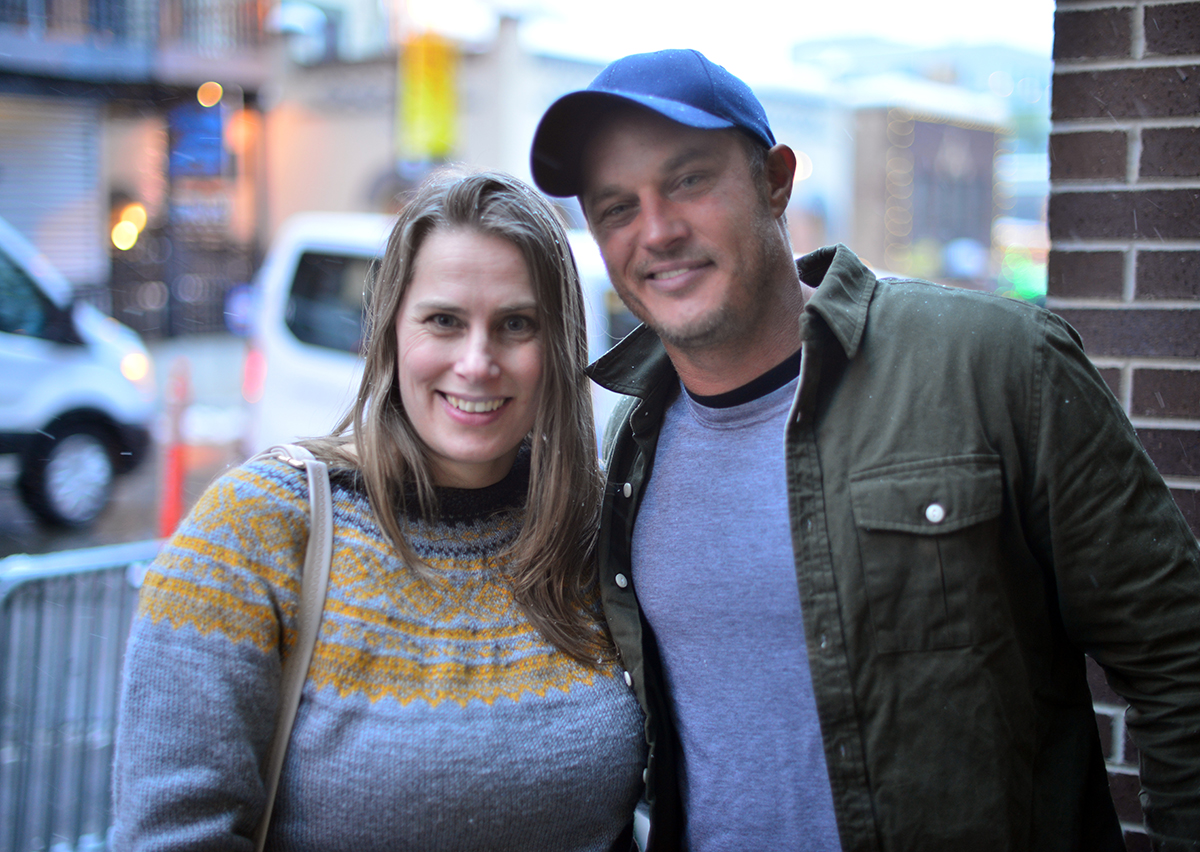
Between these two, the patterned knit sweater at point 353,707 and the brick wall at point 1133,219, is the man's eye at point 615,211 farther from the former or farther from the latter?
the brick wall at point 1133,219

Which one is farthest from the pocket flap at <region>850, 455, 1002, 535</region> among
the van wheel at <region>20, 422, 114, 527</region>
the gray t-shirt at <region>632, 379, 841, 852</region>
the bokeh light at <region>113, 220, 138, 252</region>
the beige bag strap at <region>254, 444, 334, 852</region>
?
the bokeh light at <region>113, 220, 138, 252</region>

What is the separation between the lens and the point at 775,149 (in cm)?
214

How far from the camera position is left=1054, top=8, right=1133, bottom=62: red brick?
2.30 m

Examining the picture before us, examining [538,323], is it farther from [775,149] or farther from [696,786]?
[696,786]

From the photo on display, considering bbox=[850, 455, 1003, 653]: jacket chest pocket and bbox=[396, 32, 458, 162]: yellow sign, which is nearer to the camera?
bbox=[850, 455, 1003, 653]: jacket chest pocket

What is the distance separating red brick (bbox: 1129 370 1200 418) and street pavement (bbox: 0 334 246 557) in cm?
338

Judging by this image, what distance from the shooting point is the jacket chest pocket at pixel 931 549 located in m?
1.73

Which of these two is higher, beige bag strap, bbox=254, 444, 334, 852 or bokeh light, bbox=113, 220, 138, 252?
bokeh light, bbox=113, 220, 138, 252

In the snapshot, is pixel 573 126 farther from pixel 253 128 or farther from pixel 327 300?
pixel 253 128

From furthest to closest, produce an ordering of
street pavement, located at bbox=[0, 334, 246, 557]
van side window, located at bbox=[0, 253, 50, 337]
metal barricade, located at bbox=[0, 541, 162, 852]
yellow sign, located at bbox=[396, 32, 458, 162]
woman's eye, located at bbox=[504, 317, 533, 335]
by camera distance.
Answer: yellow sign, located at bbox=[396, 32, 458, 162], street pavement, located at bbox=[0, 334, 246, 557], van side window, located at bbox=[0, 253, 50, 337], metal barricade, located at bbox=[0, 541, 162, 852], woman's eye, located at bbox=[504, 317, 533, 335]

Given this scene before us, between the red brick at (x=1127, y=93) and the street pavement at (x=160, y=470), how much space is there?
337cm

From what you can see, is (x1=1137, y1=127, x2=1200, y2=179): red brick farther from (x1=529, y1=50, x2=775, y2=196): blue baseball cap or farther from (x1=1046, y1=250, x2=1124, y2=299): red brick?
(x1=529, y1=50, x2=775, y2=196): blue baseball cap

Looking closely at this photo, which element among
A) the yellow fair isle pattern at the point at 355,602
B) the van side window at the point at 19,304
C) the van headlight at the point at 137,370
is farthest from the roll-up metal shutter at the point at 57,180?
the yellow fair isle pattern at the point at 355,602

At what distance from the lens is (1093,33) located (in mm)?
2330
